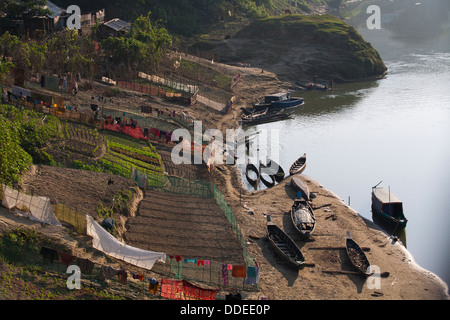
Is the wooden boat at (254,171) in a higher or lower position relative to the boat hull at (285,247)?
higher

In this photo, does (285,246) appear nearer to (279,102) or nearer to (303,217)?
(303,217)

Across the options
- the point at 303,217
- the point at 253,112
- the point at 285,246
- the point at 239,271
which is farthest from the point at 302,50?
the point at 239,271

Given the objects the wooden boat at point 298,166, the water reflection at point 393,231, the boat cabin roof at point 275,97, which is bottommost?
the water reflection at point 393,231

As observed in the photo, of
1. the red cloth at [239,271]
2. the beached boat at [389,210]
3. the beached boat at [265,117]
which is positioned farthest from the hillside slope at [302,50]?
the red cloth at [239,271]

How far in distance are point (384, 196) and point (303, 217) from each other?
919cm

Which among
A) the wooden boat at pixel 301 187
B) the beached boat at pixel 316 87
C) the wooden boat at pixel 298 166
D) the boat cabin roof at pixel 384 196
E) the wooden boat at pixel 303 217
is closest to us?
the wooden boat at pixel 303 217

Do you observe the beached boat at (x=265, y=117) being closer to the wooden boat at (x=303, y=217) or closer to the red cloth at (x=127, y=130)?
the red cloth at (x=127, y=130)

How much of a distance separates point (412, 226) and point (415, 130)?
1156 inches

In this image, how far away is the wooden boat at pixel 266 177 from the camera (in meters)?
57.2

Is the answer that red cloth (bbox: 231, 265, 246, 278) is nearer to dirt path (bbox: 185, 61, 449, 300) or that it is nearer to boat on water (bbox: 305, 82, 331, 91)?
dirt path (bbox: 185, 61, 449, 300)

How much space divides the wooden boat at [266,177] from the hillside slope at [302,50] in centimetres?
4569

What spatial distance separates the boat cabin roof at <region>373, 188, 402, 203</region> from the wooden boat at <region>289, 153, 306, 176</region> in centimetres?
959

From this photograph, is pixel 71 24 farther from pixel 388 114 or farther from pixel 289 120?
pixel 388 114

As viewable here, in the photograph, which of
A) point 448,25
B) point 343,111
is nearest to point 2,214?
point 343,111
